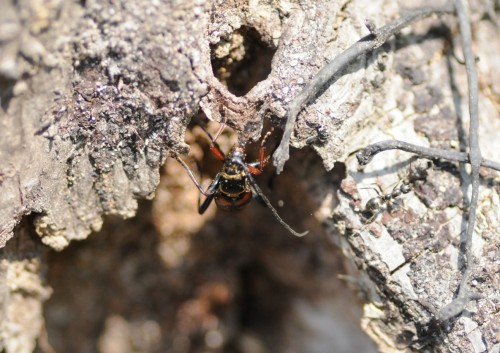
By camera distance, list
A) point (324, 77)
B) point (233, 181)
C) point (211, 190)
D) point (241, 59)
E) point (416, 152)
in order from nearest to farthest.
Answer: point (324, 77) → point (416, 152) → point (241, 59) → point (233, 181) → point (211, 190)

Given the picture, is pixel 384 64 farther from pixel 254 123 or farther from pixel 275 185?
pixel 275 185

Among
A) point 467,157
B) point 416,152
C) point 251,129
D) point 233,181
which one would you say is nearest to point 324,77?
Answer: point 251,129

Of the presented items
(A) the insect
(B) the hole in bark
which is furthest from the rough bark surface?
(A) the insect

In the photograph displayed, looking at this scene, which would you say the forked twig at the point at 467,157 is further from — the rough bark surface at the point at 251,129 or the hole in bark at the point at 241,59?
the hole in bark at the point at 241,59

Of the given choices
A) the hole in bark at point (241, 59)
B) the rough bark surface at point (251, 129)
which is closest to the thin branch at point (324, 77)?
the rough bark surface at point (251, 129)

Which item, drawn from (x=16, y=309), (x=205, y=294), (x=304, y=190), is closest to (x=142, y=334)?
(x=205, y=294)

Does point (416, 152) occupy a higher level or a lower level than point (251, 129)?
higher

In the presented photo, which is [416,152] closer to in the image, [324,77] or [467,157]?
[467,157]
